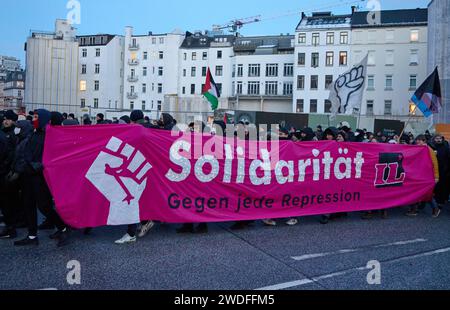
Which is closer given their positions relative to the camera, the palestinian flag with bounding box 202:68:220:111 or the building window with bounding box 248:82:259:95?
the palestinian flag with bounding box 202:68:220:111

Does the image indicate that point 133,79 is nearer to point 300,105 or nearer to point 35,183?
point 300,105

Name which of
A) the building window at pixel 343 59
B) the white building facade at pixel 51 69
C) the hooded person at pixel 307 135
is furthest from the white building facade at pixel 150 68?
the hooded person at pixel 307 135

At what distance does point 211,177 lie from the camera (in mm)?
7992

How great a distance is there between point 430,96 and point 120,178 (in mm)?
9698

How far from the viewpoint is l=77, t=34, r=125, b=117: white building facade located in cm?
7831

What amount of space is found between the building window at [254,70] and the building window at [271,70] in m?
1.38

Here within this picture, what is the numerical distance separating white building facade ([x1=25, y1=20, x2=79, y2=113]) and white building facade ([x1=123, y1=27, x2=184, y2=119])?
11.3 meters

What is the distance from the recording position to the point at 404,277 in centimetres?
588

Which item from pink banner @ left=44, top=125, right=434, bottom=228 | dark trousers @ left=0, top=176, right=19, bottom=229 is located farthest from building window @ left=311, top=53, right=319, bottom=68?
dark trousers @ left=0, top=176, right=19, bottom=229

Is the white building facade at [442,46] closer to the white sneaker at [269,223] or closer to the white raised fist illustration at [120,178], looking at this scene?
the white sneaker at [269,223]

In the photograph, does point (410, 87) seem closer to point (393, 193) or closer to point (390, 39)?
point (390, 39)

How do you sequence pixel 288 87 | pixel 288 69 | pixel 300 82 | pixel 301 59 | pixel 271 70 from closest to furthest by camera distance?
1. pixel 300 82
2. pixel 301 59
3. pixel 288 87
4. pixel 288 69
5. pixel 271 70

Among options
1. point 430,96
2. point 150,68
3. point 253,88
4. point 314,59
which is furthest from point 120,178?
point 150,68

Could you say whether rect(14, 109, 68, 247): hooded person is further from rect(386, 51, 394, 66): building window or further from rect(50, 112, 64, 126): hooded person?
rect(386, 51, 394, 66): building window
